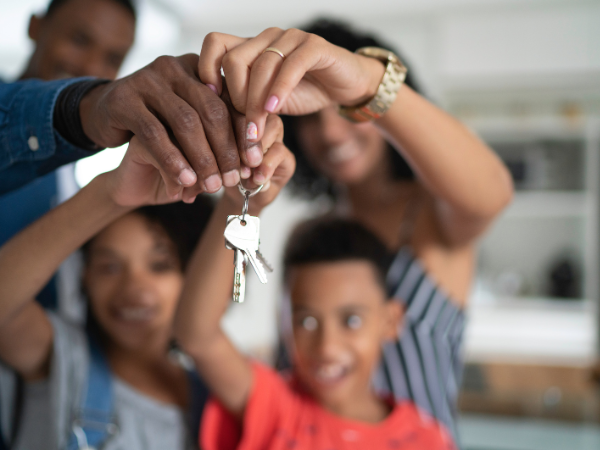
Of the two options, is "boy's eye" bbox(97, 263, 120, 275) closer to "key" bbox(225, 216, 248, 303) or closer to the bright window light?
the bright window light

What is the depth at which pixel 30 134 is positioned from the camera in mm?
417

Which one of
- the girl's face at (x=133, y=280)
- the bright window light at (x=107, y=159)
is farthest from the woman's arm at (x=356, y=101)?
the girl's face at (x=133, y=280)

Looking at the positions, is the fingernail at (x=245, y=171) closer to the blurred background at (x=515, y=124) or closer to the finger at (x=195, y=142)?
the finger at (x=195, y=142)

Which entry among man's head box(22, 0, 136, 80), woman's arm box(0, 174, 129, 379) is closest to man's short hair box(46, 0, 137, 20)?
man's head box(22, 0, 136, 80)

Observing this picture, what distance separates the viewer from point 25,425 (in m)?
0.64

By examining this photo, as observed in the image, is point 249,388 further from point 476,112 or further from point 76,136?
point 476,112

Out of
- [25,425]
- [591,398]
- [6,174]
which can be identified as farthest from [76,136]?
[591,398]

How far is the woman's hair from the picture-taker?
0.90 m

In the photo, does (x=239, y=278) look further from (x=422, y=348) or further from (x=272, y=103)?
(x=422, y=348)

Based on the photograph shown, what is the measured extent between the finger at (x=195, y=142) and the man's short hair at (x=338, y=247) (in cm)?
56

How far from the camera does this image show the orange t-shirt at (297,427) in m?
0.68

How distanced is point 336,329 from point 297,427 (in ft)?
0.50

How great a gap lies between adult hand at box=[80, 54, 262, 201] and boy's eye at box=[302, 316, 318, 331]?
19.6 inches

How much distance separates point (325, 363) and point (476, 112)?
2798 millimetres
